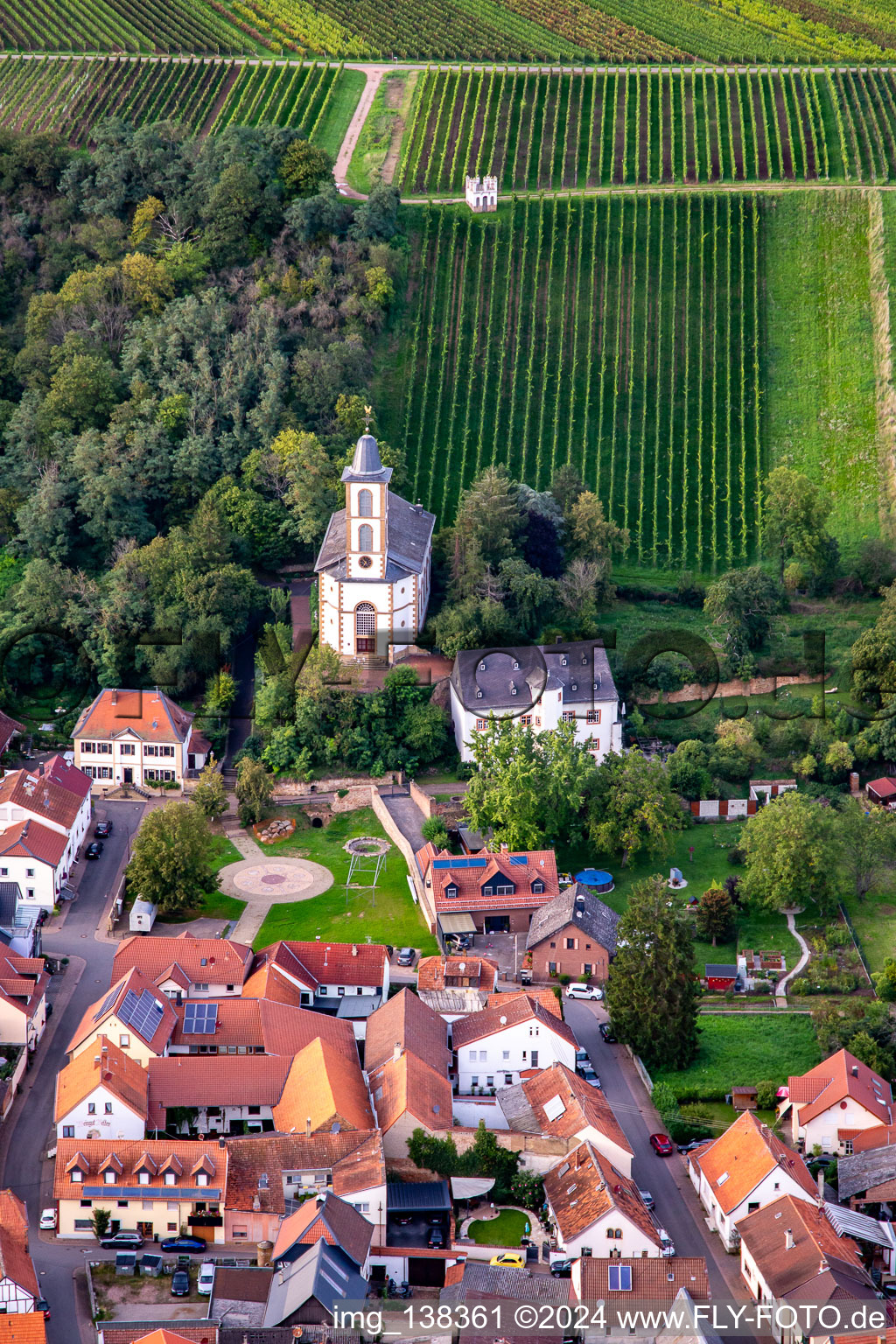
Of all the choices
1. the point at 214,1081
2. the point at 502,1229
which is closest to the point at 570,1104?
the point at 502,1229

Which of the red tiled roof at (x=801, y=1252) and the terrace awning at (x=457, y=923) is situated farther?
the terrace awning at (x=457, y=923)

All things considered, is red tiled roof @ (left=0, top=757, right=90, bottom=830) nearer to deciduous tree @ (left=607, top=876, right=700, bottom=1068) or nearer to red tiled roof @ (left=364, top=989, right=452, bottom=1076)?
red tiled roof @ (left=364, top=989, right=452, bottom=1076)

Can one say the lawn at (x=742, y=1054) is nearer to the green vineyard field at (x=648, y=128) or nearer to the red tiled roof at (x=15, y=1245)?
the red tiled roof at (x=15, y=1245)

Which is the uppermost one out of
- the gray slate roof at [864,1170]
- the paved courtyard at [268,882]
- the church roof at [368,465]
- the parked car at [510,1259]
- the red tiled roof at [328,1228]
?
the church roof at [368,465]

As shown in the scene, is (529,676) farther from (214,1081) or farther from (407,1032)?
(214,1081)

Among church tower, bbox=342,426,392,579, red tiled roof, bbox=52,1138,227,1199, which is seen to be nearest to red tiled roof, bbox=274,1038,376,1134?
red tiled roof, bbox=52,1138,227,1199

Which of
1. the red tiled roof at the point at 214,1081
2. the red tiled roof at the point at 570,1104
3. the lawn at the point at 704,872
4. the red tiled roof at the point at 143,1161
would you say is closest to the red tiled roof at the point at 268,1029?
the red tiled roof at the point at 214,1081

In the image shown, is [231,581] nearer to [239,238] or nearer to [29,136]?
[239,238]
